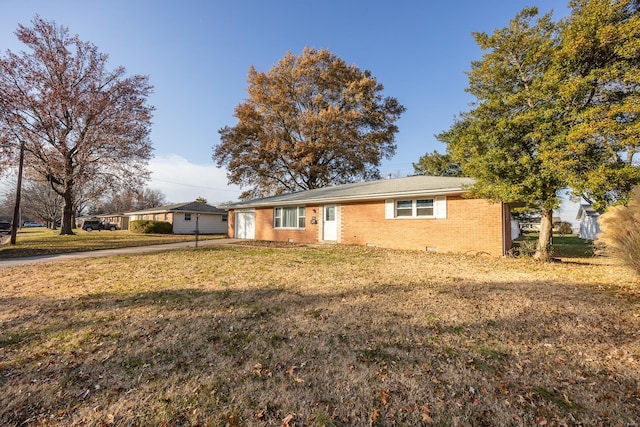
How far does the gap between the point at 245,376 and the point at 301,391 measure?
606 mm

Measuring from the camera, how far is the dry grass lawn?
233 cm

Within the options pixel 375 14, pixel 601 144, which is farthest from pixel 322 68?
pixel 601 144

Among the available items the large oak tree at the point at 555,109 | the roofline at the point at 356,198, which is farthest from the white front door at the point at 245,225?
the large oak tree at the point at 555,109

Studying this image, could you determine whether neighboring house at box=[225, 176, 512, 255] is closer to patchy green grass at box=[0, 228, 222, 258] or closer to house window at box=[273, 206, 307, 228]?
house window at box=[273, 206, 307, 228]

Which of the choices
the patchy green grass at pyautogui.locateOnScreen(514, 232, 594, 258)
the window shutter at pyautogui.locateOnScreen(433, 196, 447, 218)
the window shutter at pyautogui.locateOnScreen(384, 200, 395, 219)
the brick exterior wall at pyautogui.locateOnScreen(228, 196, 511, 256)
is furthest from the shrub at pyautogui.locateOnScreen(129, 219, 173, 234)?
the patchy green grass at pyautogui.locateOnScreen(514, 232, 594, 258)

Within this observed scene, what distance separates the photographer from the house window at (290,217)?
662 inches

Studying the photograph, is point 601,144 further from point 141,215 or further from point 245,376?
point 141,215

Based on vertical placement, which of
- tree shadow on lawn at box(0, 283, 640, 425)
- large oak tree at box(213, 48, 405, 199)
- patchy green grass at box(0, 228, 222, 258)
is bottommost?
tree shadow on lawn at box(0, 283, 640, 425)

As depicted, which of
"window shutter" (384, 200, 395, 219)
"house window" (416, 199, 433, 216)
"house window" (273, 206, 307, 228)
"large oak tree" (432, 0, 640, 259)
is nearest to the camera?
"large oak tree" (432, 0, 640, 259)

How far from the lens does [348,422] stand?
7.22 ft

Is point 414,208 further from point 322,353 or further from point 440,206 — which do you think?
point 322,353

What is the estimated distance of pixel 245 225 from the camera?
787 inches

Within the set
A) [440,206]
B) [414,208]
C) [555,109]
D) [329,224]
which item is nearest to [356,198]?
[329,224]

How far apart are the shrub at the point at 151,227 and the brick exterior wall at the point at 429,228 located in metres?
18.7
